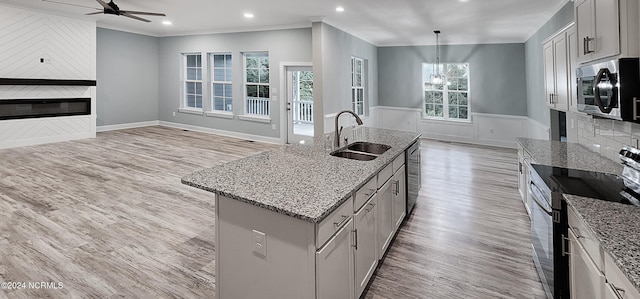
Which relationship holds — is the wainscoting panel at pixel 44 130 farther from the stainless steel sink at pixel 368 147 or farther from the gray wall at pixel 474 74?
the gray wall at pixel 474 74

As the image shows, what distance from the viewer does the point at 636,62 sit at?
1894 millimetres

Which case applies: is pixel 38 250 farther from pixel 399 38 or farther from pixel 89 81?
pixel 399 38

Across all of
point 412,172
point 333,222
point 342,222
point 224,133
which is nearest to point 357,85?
point 224,133

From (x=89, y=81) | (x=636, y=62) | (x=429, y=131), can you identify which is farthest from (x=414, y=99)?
(x=89, y=81)

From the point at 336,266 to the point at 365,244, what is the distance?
0.46m

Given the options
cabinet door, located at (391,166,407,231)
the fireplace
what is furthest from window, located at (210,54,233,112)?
cabinet door, located at (391,166,407,231)

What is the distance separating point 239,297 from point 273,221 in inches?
21.3

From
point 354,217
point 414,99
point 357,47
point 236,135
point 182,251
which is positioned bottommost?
point 182,251

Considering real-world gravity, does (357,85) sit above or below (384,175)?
above

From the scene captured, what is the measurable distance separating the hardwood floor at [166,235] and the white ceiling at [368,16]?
2.74 meters

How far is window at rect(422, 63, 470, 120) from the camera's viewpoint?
906 cm

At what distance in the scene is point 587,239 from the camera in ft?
4.73

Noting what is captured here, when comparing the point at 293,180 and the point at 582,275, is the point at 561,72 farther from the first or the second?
the point at 293,180

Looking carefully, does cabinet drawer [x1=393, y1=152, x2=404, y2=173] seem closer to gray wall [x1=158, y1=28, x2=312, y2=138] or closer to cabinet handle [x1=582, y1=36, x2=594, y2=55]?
cabinet handle [x1=582, y1=36, x2=594, y2=55]
